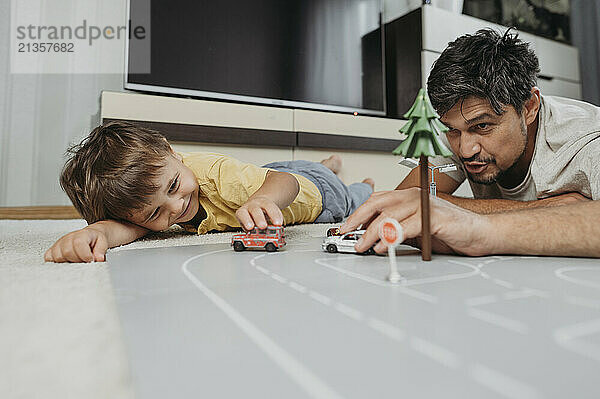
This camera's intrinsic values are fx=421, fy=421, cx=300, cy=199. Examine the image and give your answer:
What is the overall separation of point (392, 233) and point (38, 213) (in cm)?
209

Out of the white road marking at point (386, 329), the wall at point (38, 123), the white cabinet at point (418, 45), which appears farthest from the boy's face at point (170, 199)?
the white cabinet at point (418, 45)

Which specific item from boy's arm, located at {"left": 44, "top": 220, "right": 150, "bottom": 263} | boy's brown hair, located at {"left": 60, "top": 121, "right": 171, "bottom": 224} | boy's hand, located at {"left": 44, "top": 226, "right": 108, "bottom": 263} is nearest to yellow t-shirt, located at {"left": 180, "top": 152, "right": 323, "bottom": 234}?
boy's brown hair, located at {"left": 60, "top": 121, "right": 171, "bottom": 224}

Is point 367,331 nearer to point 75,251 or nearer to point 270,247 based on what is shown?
point 270,247

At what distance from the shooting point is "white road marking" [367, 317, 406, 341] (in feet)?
1.05

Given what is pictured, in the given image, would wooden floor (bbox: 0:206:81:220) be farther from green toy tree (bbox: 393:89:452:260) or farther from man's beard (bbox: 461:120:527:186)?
green toy tree (bbox: 393:89:452:260)

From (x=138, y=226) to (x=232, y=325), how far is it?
33.5 inches

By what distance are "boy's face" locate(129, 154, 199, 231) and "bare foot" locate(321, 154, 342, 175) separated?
1.16m

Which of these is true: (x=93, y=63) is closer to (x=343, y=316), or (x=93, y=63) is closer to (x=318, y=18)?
(x=318, y=18)

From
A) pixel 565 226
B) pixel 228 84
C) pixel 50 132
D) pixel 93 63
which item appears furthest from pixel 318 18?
pixel 565 226

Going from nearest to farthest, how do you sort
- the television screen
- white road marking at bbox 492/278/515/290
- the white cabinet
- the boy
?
white road marking at bbox 492/278/515/290 → the boy → the television screen → the white cabinet

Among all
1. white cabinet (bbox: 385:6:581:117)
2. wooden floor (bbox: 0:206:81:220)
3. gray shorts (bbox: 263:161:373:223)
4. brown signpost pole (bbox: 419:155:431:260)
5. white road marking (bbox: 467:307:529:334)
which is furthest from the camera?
white cabinet (bbox: 385:6:581:117)

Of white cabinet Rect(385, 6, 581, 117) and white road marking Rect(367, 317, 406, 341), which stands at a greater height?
white cabinet Rect(385, 6, 581, 117)

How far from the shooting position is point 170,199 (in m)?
1.03

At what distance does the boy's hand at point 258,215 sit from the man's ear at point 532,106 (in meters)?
0.65
